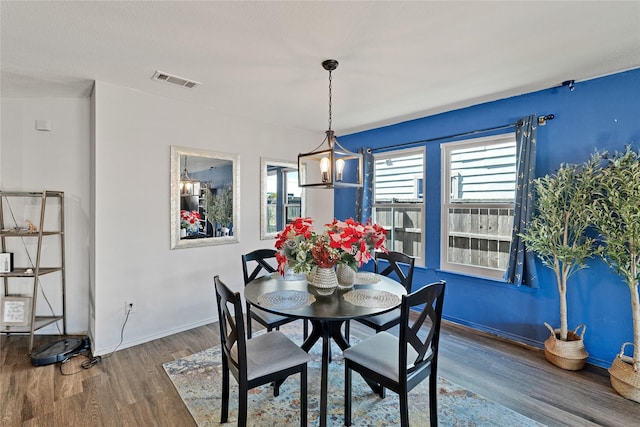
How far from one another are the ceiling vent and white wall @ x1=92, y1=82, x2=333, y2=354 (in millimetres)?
451

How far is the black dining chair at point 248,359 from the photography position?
5.33 feet

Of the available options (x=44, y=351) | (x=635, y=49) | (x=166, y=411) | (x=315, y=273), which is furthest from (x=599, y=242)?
(x=44, y=351)

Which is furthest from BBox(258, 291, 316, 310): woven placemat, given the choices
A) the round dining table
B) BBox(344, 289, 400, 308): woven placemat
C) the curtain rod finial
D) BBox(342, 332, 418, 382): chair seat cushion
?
the curtain rod finial

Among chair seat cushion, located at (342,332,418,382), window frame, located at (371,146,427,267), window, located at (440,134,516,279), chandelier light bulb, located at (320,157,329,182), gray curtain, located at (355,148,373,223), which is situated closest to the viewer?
chair seat cushion, located at (342,332,418,382)

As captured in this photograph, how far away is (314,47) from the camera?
2102 millimetres

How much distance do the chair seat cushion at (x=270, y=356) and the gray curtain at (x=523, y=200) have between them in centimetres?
229

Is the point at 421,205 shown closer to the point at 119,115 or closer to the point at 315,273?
the point at 315,273

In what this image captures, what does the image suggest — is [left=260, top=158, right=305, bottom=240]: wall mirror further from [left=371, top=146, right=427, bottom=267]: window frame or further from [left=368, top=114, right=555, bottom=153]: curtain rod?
[left=368, top=114, right=555, bottom=153]: curtain rod

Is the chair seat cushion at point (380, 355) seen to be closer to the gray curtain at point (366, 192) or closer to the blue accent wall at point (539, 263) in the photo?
the blue accent wall at point (539, 263)

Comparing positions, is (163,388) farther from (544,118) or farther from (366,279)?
(544,118)

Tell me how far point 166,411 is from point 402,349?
1.66m

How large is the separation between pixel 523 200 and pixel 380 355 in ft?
7.00

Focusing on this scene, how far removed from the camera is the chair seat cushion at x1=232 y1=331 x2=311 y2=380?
1.72 metres

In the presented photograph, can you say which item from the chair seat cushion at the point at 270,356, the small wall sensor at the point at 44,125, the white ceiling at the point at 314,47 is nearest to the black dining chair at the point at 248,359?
the chair seat cushion at the point at 270,356
